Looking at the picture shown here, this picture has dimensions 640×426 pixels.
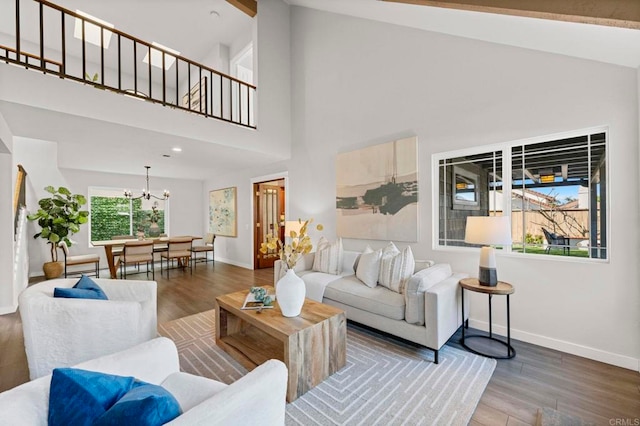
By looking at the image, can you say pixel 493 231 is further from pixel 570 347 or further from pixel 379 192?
pixel 379 192

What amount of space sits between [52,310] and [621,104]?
454cm

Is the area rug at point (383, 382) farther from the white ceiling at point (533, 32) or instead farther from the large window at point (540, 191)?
the white ceiling at point (533, 32)

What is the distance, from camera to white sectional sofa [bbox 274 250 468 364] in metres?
2.34

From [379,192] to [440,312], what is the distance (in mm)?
1994

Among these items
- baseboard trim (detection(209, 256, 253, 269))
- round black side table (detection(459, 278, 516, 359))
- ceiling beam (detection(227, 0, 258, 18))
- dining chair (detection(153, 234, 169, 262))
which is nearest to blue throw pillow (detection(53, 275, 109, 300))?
round black side table (detection(459, 278, 516, 359))

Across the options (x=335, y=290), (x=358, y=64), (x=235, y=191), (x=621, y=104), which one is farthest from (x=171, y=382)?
(x=235, y=191)

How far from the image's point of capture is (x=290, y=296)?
2.20 m

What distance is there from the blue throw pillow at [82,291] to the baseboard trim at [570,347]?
367 cm

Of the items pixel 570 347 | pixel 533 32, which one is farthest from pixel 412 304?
pixel 533 32

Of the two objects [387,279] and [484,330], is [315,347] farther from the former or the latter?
[484,330]

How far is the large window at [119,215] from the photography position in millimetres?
6672

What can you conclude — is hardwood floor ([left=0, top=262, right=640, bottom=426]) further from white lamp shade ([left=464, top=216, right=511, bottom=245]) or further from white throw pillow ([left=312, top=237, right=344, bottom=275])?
white throw pillow ([left=312, top=237, right=344, bottom=275])

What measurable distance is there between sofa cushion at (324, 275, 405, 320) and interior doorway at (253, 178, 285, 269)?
320cm

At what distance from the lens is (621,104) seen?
2.26 metres
